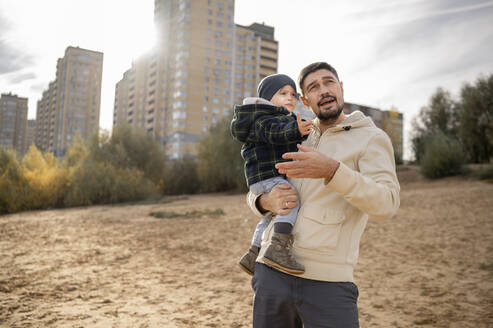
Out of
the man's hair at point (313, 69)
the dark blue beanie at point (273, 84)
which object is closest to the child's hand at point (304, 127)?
the man's hair at point (313, 69)

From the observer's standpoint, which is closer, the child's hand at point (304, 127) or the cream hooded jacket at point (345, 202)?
the cream hooded jacket at point (345, 202)

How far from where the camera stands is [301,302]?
5.76ft

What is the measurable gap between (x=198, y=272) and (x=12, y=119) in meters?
121

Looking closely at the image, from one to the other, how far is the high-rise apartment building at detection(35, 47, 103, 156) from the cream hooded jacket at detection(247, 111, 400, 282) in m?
98.4

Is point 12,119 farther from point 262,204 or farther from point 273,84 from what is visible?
point 262,204

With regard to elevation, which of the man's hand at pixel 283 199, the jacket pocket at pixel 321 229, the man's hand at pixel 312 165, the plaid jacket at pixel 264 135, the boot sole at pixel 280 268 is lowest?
the boot sole at pixel 280 268

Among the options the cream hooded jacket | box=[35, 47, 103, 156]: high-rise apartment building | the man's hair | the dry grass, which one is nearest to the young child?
the cream hooded jacket

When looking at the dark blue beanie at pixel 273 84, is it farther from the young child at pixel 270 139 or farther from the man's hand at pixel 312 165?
the man's hand at pixel 312 165

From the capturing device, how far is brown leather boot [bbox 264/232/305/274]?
1727mm

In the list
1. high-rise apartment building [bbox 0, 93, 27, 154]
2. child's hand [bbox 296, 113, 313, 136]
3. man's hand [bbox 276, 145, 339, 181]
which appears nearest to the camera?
man's hand [bbox 276, 145, 339, 181]

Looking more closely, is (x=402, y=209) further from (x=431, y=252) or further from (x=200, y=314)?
(x=200, y=314)

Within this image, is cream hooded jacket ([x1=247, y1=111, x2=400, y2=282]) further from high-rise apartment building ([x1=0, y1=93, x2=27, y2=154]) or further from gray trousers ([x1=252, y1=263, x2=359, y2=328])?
high-rise apartment building ([x1=0, y1=93, x2=27, y2=154])

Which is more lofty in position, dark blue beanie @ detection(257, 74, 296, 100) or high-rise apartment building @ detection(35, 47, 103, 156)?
high-rise apartment building @ detection(35, 47, 103, 156)

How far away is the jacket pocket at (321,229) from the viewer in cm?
174
